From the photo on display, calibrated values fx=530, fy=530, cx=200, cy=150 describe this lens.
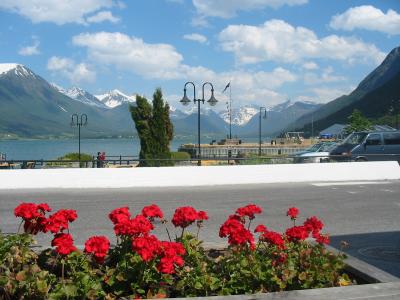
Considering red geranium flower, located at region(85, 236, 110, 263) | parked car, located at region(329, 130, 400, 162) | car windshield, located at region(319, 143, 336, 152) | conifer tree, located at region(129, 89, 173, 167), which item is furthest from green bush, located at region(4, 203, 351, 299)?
conifer tree, located at region(129, 89, 173, 167)

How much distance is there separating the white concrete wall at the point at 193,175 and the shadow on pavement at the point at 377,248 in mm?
11098

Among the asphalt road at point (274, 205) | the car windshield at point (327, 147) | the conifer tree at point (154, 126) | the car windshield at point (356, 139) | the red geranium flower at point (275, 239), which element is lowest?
the asphalt road at point (274, 205)

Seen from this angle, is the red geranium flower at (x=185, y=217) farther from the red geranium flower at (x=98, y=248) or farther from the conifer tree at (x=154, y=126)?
the conifer tree at (x=154, y=126)

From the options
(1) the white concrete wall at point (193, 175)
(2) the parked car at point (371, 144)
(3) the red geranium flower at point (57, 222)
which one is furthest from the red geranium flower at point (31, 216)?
(2) the parked car at point (371, 144)

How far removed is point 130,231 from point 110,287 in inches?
18.9

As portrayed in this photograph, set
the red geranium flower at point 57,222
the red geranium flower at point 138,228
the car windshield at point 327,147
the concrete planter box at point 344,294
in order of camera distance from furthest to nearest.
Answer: the car windshield at point 327,147 < the red geranium flower at point 57,222 < the red geranium flower at point 138,228 < the concrete planter box at point 344,294

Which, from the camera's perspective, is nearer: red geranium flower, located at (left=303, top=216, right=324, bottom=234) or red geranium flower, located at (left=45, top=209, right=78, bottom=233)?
red geranium flower, located at (left=45, top=209, right=78, bottom=233)

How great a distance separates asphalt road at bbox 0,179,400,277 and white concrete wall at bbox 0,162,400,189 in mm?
1016

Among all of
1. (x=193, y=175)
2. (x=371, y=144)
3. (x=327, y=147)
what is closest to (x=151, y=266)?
(x=193, y=175)

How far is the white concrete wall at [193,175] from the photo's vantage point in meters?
18.9

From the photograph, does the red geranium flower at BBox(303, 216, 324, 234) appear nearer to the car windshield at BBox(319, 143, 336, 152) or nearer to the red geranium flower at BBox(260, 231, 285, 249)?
the red geranium flower at BBox(260, 231, 285, 249)

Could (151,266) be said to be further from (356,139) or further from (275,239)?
(356,139)

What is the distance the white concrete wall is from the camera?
18891 mm

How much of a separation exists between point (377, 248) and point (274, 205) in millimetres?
5627
